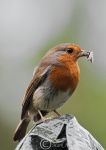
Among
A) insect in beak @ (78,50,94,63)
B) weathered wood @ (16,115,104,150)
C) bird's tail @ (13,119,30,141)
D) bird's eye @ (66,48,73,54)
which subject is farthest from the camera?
bird's eye @ (66,48,73,54)

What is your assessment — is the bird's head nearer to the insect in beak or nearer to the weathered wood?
the insect in beak

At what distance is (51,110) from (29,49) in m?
5.88

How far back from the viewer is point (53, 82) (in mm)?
8406

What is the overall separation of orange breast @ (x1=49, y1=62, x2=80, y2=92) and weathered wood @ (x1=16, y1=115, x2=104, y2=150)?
125 inches

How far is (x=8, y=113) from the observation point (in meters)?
12.7

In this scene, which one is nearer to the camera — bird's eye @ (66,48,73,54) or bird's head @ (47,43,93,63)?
bird's head @ (47,43,93,63)

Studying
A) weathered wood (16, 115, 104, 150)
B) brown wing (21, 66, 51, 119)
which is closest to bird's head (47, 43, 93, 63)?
brown wing (21, 66, 51, 119)

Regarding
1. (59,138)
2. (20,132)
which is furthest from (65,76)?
(59,138)

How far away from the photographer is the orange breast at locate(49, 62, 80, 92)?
321 inches

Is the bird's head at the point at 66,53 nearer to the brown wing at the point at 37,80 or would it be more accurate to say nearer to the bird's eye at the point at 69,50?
the bird's eye at the point at 69,50

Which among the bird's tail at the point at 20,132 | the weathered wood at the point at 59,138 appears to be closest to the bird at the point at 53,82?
the bird's tail at the point at 20,132

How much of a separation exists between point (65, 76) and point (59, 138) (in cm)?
346

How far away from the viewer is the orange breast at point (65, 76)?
26.7 ft

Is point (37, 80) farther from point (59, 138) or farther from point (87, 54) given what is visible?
point (59, 138)
